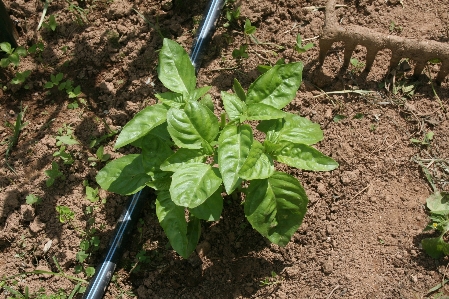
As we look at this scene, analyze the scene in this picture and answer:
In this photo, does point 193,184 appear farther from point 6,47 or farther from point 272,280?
point 6,47

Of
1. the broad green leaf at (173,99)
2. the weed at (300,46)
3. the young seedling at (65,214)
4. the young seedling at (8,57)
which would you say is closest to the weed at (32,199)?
the young seedling at (65,214)

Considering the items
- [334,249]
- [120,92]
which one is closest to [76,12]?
[120,92]

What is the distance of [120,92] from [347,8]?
1693 millimetres

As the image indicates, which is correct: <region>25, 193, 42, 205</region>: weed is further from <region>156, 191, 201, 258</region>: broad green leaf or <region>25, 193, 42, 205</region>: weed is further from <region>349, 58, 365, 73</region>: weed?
<region>349, 58, 365, 73</region>: weed

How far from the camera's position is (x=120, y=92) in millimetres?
3457

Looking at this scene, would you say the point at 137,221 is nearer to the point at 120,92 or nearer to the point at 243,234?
the point at 243,234

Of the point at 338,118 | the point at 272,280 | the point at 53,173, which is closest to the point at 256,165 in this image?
the point at 272,280

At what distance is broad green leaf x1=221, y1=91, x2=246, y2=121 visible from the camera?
2.51 metres

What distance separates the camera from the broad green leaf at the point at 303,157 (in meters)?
2.40

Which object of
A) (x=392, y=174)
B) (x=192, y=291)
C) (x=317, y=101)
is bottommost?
(x=192, y=291)

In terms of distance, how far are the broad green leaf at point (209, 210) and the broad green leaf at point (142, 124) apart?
461mm

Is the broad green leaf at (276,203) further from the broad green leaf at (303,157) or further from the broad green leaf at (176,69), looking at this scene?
the broad green leaf at (176,69)

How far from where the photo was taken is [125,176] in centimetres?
263

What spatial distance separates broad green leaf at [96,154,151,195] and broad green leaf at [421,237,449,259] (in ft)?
5.06
